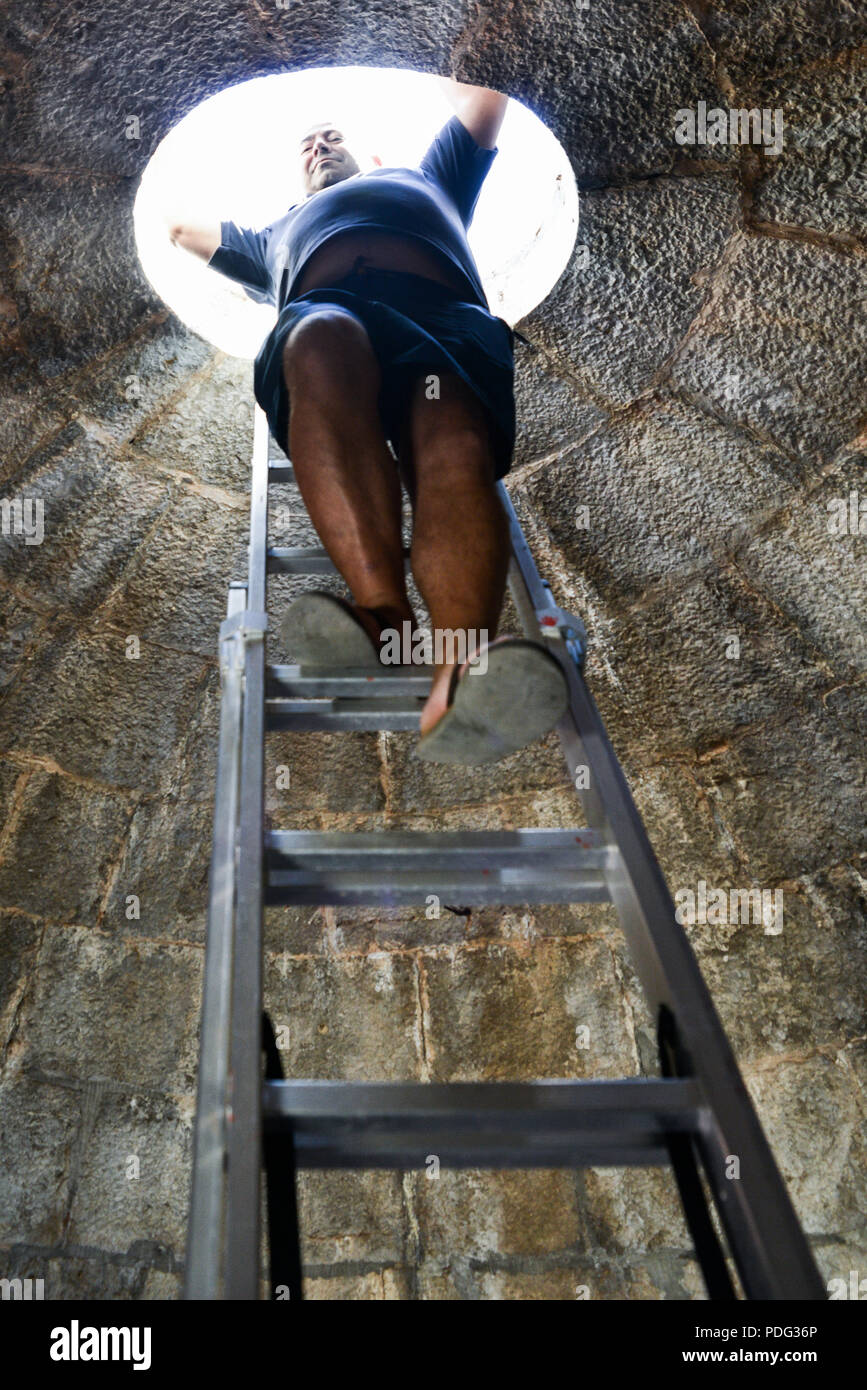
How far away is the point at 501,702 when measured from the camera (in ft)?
4.72

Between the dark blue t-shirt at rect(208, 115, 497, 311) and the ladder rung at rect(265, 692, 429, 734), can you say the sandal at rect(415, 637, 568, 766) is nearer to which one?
the ladder rung at rect(265, 692, 429, 734)

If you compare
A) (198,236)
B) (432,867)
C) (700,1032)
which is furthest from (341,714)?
(198,236)

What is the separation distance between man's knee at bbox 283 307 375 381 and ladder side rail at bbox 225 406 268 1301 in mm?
431

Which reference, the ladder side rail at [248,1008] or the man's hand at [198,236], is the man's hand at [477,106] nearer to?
the man's hand at [198,236]

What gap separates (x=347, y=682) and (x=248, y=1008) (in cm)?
65

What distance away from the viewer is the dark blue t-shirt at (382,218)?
2234mm

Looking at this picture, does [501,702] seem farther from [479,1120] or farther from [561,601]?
[561,601]

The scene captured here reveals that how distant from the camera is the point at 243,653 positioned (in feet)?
5.79

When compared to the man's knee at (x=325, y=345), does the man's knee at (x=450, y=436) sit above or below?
below

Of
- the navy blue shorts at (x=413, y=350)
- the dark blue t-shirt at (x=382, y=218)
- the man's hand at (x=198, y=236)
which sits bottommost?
the navy blue shorts at (x=413, y=350)

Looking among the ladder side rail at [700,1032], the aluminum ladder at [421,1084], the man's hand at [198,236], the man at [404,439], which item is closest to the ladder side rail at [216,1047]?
the aluminum ladder at [421,1084]

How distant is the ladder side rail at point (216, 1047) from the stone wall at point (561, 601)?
144cm

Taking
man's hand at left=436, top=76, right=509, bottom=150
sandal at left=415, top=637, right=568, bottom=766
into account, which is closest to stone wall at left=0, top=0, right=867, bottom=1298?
man's hand at left=436, top=76, right=509, bottom=150
